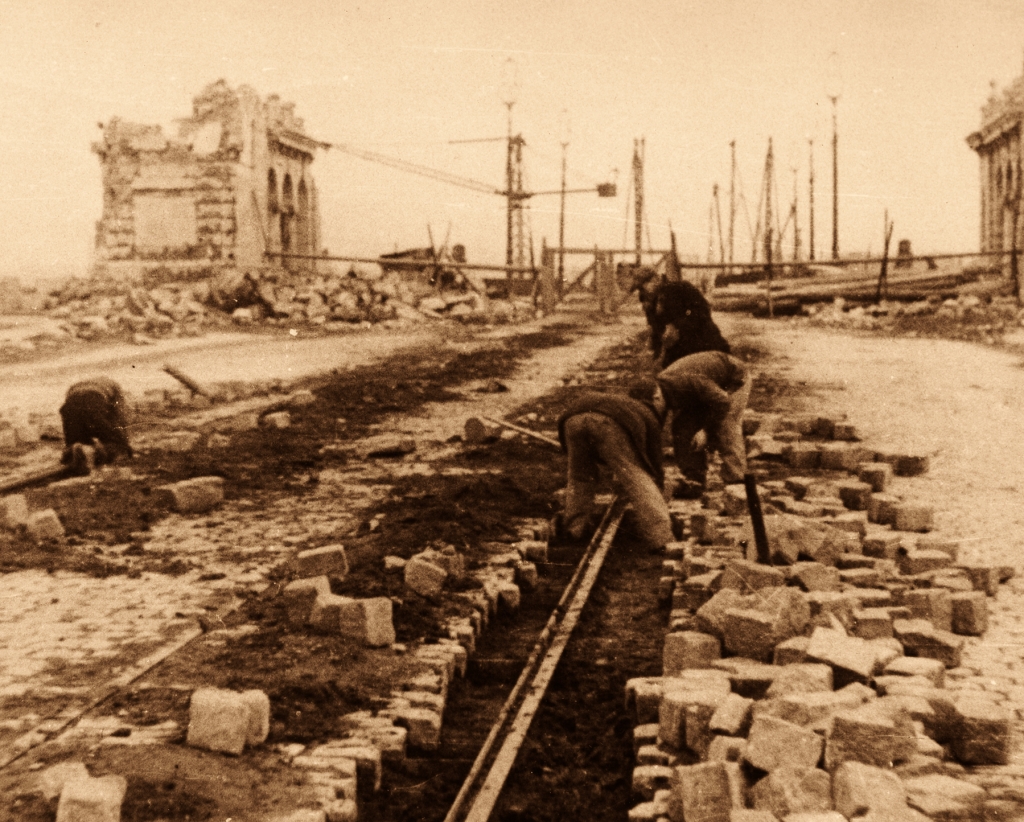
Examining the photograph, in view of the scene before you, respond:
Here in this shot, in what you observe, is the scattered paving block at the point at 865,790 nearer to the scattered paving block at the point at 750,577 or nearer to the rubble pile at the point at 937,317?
the scattered paving block at the point at 750,577

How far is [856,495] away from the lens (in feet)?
26.7

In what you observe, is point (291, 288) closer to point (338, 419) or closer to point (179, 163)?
point (179, 163)

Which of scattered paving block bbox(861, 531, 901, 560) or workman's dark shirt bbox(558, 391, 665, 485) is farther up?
workman's dark shirt bbox(558, 391, 665, 485)

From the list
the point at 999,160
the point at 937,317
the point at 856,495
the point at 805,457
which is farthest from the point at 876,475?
the point at 999,160

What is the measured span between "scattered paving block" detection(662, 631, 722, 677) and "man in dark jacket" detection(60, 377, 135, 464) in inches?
261

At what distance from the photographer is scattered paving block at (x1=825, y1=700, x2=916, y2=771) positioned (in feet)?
12.2

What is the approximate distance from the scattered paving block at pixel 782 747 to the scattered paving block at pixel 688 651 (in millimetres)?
1280

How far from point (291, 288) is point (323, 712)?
1197 inches

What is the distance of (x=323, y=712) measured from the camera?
4.70 metres

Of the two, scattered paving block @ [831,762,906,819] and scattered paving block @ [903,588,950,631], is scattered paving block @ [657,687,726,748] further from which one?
scattered paving block @ [903,588,950,631]

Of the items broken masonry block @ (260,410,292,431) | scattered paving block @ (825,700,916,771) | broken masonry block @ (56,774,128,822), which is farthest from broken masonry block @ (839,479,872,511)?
broken masonry block @ (260,410,292,431)

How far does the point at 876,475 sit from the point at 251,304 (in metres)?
25.5

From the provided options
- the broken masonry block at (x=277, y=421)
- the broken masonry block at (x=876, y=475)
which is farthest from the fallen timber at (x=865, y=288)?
the broken masonry block at (x=876, y=475)

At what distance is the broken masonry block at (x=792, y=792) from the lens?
3.47m
